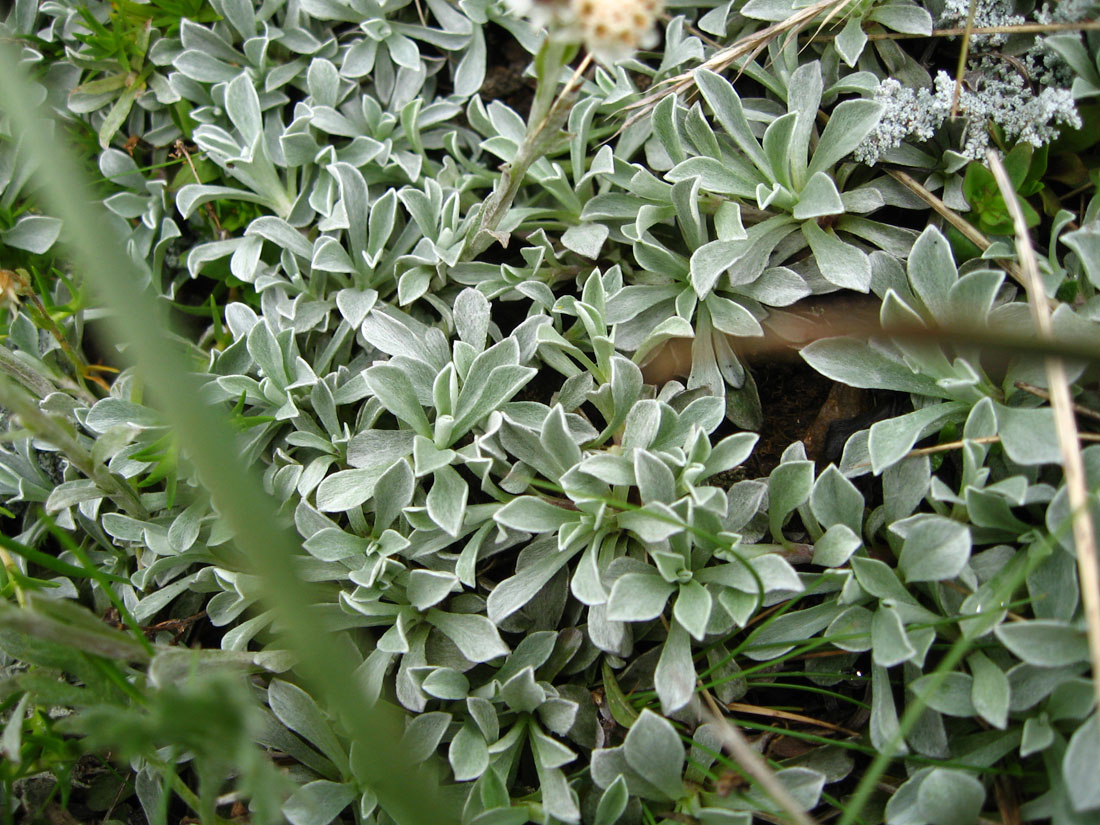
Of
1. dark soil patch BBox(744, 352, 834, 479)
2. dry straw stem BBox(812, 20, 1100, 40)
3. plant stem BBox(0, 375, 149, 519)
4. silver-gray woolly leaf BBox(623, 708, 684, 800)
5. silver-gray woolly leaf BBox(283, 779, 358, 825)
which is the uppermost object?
dry straw stem BBox(812, 20, 1100, 40)

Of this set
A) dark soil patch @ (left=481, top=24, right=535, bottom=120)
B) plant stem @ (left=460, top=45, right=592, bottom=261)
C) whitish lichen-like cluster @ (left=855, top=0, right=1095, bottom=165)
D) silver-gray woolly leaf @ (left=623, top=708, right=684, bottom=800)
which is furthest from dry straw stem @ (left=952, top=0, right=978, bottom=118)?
silver-gray woolly leaf @ (left=623, top=708, right=684, bottom=800)

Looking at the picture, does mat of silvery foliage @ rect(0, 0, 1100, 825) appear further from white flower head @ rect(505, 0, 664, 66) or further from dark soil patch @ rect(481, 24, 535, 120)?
dark soil patch @ rect(481, 24, 535, 120)

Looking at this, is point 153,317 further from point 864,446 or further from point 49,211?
point 49,211

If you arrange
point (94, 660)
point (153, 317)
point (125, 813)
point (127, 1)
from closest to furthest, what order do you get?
point (153, 317) < point (94, 660) < point (125, 813) < point (127, 1)

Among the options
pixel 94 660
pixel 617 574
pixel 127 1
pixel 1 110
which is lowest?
pixel 617 574

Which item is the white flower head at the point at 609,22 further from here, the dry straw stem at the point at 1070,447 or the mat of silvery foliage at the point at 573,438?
the dry straw stem at the point at 1070,447

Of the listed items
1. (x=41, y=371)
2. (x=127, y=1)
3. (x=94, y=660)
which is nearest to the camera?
(x=94, y=660)

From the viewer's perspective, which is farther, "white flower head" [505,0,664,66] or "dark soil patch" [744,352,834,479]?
"dark soil patch" [744,352,834,479]

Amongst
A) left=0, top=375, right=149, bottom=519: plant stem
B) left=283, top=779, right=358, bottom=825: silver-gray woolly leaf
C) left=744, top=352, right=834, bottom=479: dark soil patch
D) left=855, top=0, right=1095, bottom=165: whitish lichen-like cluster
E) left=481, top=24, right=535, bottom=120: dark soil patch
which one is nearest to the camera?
left=0, top=375, right=149, bottom=519: plant stem

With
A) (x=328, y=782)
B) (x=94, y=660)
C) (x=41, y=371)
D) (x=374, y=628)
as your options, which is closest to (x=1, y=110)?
(x=41, y=371)
